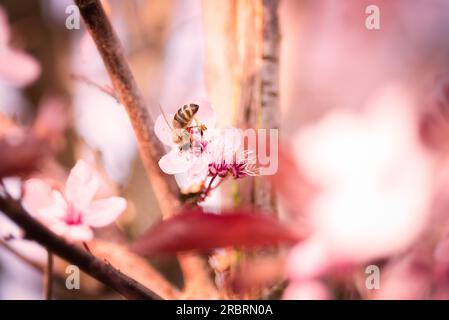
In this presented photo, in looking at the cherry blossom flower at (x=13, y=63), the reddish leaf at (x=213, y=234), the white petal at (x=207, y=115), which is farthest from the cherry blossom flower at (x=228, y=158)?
the cherry blossom flower at (x=13, y=63)

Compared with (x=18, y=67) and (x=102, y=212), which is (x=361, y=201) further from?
(x=18, y=67)

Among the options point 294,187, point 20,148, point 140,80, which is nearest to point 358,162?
point 294,187

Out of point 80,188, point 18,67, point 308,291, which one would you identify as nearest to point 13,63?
point 18,67

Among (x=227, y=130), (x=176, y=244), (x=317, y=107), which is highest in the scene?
(x=317, y=107)

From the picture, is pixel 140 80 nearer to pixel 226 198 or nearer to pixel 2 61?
pixel 2 61

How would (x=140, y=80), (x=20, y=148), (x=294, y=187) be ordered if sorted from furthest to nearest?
1. (x=140, y=80)
2. (x=294, y=187)
3. (x=20, y=148)

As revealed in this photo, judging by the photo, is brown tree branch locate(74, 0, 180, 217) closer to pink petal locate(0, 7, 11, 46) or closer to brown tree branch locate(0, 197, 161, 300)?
brown tree branch locate(0, 197, 161, 300)
